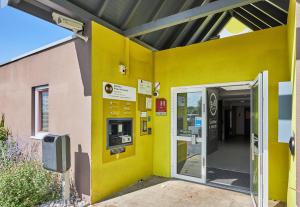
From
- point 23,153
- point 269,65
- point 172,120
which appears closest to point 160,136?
point 172,120

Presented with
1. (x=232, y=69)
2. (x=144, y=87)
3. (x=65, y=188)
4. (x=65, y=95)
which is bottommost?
(x=65, y=188)

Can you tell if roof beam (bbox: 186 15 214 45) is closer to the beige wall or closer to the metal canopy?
the metal canopy

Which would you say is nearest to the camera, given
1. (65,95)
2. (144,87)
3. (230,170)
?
(65,95)

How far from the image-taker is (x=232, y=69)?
3854 millimetres

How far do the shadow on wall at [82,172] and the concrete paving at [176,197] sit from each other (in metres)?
0.37

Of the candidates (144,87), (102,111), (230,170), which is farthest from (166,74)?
(230,170)

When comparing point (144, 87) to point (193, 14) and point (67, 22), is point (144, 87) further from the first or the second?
point (67, 22)

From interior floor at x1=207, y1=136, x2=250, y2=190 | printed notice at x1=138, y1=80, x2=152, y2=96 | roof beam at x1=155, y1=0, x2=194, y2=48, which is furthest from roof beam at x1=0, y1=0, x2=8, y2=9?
interior floor at x1=207, y1=136, x2=250, y2=190

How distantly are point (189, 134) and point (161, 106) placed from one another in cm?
92

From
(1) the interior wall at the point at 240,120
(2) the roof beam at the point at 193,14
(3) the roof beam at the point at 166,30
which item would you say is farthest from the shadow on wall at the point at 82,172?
(1) the interior wall at the point at 240,120

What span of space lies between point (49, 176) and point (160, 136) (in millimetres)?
2422

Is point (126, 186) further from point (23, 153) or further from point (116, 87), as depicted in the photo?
point (23, 153)

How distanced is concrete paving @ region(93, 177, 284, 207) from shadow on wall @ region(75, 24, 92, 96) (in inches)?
77.3

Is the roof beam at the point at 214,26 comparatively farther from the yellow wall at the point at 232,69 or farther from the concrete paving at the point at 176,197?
the concrete paving at the point at 176,197
